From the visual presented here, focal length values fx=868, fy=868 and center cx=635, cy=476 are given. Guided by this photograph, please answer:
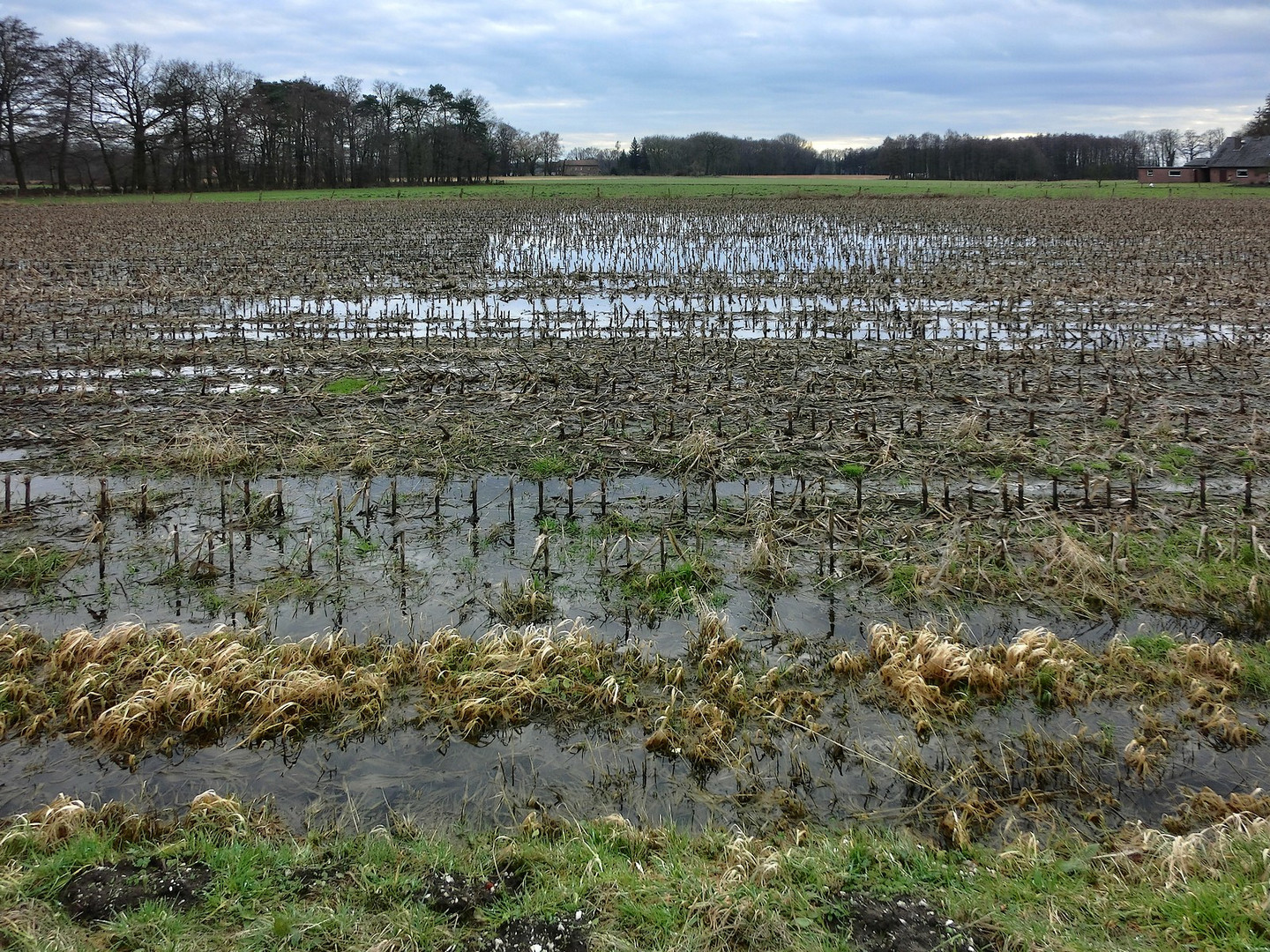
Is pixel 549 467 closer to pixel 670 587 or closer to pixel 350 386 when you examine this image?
pixel 670 587

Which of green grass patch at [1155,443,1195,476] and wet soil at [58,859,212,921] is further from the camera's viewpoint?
→ green grass patch at [1155,443,1195,476]

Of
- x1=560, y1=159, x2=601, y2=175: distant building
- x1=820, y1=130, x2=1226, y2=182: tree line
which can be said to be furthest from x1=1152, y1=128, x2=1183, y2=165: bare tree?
x1=560, y1=159, x2=601, y2=175: distant building

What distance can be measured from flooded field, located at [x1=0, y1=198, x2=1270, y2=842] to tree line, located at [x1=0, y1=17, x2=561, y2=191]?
71.7m

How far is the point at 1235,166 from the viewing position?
84.0m

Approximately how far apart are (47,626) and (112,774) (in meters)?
2.20

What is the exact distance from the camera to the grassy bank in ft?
12.8

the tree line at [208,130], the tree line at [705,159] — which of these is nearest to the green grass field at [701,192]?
the tree line at [208,130]

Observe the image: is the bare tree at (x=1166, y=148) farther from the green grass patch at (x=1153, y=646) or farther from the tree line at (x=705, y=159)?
the green grass patch at (x=1153, y=646)

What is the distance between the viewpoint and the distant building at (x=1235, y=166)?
81750 millimetres

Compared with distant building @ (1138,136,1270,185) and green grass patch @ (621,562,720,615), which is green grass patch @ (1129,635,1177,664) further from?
distant building @ (1138,136,1270,185)

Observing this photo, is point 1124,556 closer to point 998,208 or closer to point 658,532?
point 658,532

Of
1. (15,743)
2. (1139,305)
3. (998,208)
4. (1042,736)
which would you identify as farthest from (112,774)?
(998,208)

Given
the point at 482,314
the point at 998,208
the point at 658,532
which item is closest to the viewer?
the point at 658,532

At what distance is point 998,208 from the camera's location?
4881cm
